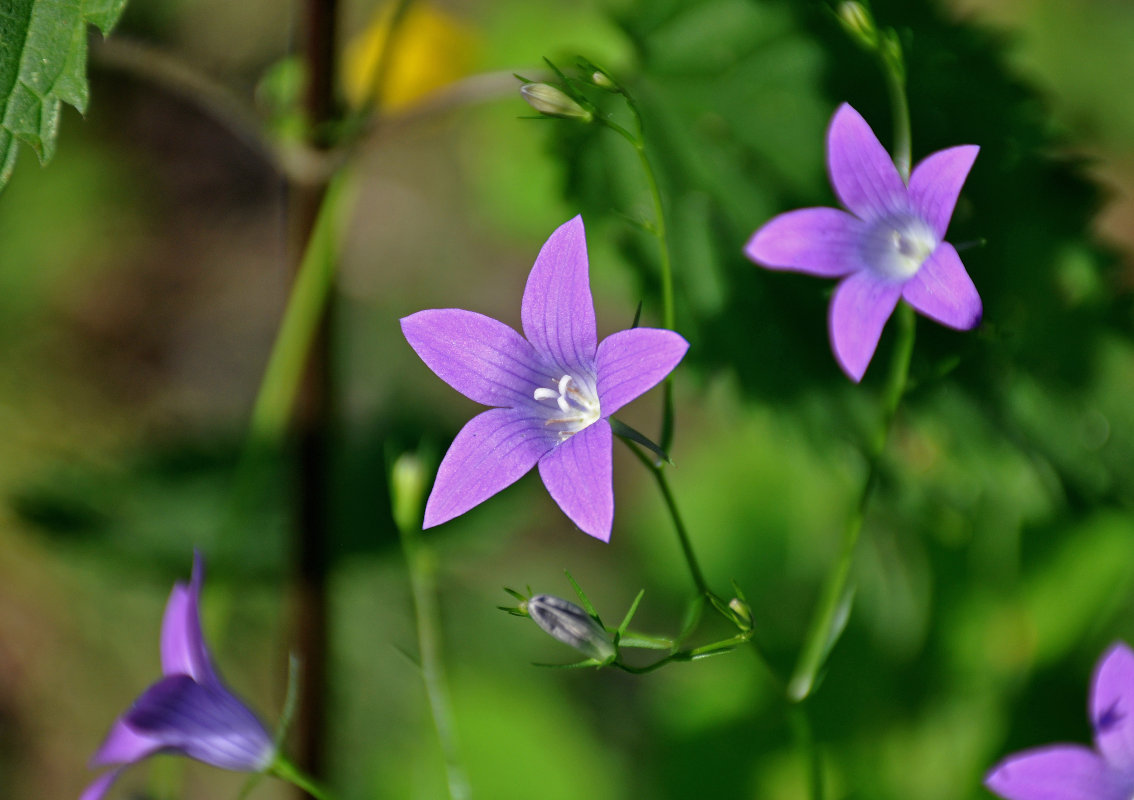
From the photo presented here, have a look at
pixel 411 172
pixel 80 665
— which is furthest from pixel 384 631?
pixel 411 172

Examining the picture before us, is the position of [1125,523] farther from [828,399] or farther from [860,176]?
[860,176]

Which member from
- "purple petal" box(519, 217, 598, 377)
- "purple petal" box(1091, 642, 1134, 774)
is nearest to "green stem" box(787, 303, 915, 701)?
"purple petal" box(1091, 642, 1134, 774)

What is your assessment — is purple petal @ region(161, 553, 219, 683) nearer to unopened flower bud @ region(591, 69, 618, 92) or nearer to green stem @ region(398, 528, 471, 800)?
green stem @ region(398, 528, 471, 800)

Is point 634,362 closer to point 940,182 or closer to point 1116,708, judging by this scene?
point 940,182

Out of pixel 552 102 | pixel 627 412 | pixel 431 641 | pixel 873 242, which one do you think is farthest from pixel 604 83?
pixel 627 412

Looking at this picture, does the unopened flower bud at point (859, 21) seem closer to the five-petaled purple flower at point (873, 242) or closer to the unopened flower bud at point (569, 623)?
the five-petaled purple flower at point (873, 242)

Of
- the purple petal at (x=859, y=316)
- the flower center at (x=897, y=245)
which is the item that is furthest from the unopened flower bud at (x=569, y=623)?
the flower center at (x=897, y=245)
